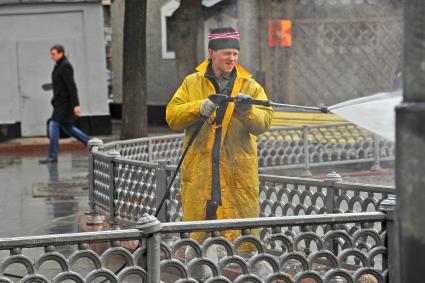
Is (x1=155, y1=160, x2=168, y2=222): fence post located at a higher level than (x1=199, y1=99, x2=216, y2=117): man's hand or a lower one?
lower

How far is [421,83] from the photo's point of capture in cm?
405

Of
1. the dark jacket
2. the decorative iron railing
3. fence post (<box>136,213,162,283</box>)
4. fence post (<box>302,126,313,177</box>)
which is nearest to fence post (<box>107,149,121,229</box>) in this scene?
fence post (<box>136,213,162,283</box>)

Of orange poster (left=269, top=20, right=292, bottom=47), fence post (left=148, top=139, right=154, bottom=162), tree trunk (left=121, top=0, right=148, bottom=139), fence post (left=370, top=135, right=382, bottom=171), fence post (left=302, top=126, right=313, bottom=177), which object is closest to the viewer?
fence post (left=148, top=139, right=154, bottom=162)

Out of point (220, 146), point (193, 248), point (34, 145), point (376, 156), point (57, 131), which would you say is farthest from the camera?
point (34, 145)

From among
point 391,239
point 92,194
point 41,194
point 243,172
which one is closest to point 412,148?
point 391,239

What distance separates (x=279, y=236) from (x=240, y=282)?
0.35 meters

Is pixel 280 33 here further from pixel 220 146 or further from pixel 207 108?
pixel 207 108

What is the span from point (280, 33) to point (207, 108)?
56.2 ft

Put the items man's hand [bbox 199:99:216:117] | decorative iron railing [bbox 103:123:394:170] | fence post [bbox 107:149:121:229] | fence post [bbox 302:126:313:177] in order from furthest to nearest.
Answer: fence post [bbox 302:126:313:177]
decorative iron railing [bbox 103:123:394:170]
fence post [bbox 107:149:121:229]
man's hand [bbox 199:99:216:117]

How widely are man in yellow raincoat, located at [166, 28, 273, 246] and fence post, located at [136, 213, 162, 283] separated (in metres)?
1.93

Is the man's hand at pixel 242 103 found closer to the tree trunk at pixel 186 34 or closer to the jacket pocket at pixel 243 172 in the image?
the jacket pocket at pixel 243 172

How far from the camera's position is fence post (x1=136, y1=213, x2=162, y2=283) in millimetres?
6203

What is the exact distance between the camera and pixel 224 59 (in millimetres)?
8172

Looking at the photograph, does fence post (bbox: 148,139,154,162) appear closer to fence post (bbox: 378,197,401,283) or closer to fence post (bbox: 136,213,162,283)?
fence post (bbox: 378,197,401,283)
